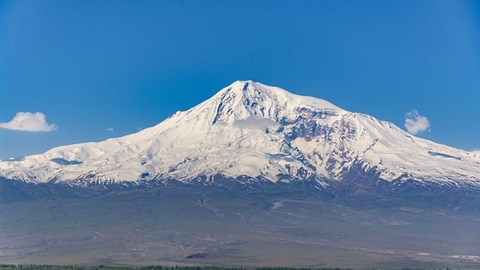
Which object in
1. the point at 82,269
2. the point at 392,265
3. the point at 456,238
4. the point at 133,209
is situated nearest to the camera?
the point at 82,269

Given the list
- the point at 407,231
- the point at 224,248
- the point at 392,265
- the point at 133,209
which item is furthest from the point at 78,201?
the point at 392,265

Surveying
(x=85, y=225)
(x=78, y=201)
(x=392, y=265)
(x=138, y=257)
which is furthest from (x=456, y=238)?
(x=78, y=201)

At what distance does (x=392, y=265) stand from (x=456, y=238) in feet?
118

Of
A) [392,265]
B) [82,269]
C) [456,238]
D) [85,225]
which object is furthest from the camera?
[85,225]

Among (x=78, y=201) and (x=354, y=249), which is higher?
(x=78, y=201)

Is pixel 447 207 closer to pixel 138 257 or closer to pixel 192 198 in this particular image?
pixel 192 198

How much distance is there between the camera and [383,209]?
19200 centimetres

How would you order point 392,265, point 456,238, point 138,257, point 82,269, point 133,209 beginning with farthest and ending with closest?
point 133,209 → point 456,238 → point 138,257 → point 392,265 → point 82,269

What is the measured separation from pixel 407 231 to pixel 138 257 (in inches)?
2215

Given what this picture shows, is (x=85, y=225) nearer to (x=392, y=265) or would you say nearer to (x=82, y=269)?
(x=82, y=269)

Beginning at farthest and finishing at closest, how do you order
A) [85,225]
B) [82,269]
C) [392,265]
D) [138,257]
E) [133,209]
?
[133,209], [85,225], [138,257], [392,265], [82,269]

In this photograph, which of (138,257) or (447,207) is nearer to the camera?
(138,257)

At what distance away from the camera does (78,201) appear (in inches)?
7810

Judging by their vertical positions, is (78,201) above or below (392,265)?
above
